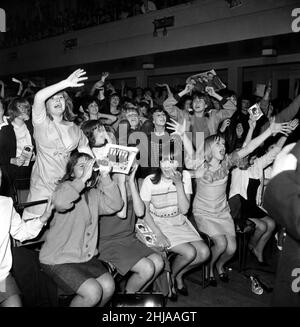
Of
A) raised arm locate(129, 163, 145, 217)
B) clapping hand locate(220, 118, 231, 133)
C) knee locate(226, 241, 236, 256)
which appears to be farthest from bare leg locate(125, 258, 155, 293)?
Result: clapping hand locate(220, 118, 231, 133)

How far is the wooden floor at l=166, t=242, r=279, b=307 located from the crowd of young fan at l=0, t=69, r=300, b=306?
3.4 inches

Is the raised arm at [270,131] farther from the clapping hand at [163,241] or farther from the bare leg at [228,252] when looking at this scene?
the clapping hand at [163,241]

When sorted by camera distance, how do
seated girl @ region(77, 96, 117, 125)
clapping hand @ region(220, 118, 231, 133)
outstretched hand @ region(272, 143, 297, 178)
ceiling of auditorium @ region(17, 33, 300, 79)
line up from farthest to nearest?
ceiling of auditorium @ region(17, 33, 300, 79) < clapping hand @ region(220, 118, 231, 133) < seated girl @ region(77, 96, 117, 125) < outstretched hand @ region(272, 143, 297, 178)

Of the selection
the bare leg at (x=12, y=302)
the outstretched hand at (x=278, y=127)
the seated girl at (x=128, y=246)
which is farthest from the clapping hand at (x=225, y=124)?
the bare leg at (x=12, y=302)

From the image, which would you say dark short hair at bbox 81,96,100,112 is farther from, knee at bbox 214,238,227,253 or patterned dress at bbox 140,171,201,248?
knee at bbox 214,238,227,253

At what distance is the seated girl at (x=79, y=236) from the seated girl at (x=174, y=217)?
577 mm

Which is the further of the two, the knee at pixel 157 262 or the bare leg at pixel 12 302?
the knee at pixel 157 262

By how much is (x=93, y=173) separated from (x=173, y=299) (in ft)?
4.27

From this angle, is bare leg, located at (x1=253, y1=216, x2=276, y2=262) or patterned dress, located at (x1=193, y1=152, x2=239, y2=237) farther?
bare leg, located at (x1=253, y1=216, x2=276, y2=262)

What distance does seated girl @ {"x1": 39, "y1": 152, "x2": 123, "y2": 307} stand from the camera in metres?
2.47

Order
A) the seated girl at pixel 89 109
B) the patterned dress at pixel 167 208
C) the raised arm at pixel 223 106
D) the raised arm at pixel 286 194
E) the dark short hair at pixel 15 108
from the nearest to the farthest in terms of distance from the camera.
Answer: the raised arm at pixel 286 194
the patterned dress at pixel 167 208
the dark short hair at pixel 15 108
the seated girl at pixel 89 109
the raised arm at pixel 223 106

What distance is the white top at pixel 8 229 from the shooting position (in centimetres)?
225

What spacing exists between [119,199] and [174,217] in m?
0.78

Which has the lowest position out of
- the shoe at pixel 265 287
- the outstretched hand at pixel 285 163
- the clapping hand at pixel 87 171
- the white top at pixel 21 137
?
the shoe at pixel 265 287
